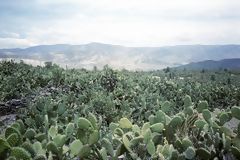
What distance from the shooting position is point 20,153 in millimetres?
3762

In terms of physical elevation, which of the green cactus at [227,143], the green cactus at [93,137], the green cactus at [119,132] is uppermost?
the green cactus at [93,137]

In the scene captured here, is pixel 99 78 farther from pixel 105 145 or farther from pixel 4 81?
pixel 105 145

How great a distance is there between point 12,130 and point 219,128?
2245 millimetres

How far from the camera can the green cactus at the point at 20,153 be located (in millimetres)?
3748

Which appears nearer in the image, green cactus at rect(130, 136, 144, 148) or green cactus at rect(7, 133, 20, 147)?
green cactus at rect(7, 133, 20, 147)

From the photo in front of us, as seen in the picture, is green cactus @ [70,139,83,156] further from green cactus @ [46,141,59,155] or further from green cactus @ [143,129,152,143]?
green cactus @ [143,129,152,143]

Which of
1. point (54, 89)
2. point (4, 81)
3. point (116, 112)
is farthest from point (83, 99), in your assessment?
point (4, 81)

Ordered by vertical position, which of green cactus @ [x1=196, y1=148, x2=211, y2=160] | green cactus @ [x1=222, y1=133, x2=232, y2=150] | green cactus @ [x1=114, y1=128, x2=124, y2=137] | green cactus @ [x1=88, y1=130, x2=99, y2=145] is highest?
green cactus @ [x1=88, y1=130, x2=99, y2=145]

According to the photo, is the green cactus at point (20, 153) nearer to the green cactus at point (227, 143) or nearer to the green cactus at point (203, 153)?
the green cactus at point (203, 153)

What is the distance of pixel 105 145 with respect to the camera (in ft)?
13.8

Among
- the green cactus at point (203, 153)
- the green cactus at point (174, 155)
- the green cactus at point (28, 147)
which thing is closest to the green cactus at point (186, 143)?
the green cactus at point (203, 153)

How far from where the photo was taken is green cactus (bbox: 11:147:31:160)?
12.3ft

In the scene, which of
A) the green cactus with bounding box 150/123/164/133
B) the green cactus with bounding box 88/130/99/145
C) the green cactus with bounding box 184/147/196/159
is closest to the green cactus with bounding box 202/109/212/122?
the green cactus with bounding box 150/123/164/133

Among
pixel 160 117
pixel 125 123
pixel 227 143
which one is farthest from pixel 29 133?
pixel 227 143
